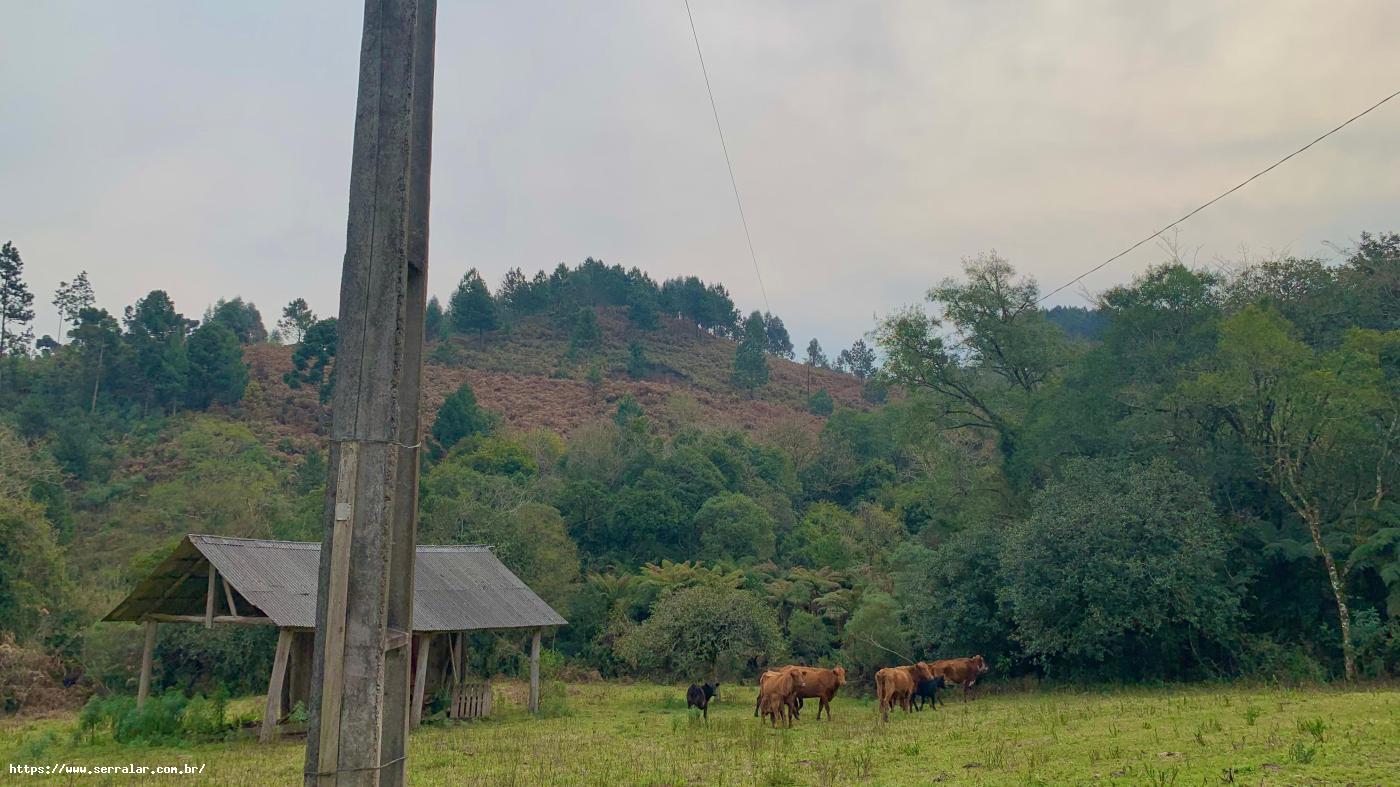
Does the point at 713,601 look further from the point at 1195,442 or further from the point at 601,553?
the point at 601,553

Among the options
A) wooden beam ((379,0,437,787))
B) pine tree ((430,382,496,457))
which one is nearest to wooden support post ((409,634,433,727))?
wooden beam ((379,0,437,787))

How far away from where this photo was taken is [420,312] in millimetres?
5734

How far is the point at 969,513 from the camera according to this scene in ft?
103

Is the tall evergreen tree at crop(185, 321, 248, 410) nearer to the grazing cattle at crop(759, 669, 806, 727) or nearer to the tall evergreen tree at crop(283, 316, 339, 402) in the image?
the tall evergreen tree at crop(283, 316, 339, 402)

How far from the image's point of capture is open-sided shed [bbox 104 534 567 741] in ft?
56.4

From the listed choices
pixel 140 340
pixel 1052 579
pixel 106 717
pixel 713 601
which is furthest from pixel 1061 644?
pixel 140 340

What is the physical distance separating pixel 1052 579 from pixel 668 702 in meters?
10.3

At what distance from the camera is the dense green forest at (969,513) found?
75.7 feet

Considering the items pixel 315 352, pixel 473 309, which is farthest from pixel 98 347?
pixel 473 309

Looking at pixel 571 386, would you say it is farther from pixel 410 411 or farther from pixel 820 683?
pixel 410 411

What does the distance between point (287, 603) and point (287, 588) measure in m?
0.60

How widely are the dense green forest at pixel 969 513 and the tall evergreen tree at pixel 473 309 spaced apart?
36870 millimetres

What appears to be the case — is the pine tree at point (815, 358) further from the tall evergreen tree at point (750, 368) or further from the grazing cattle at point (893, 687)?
the grazing cattle at point (893, 687)

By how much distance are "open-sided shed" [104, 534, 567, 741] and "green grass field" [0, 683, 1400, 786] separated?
1762 millimetres
